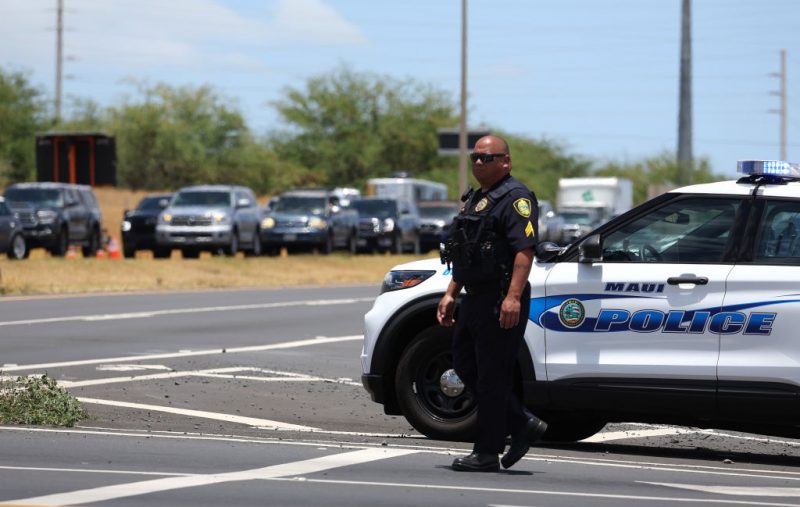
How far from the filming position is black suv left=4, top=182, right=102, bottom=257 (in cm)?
3922

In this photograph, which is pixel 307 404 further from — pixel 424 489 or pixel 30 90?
pixel 30 90

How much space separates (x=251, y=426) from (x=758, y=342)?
3.82 metres

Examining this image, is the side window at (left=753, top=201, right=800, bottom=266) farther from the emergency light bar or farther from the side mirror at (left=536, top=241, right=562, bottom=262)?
the side mirror at (left=536, top=241, right=562, bottom=262)

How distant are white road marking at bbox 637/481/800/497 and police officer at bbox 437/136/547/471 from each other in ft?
2.72

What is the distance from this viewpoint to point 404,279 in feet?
36.0

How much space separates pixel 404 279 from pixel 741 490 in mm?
2934

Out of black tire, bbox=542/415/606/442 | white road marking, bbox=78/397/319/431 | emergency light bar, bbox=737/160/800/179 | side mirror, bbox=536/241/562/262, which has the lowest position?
white road marking, bbox=78/397/319/431

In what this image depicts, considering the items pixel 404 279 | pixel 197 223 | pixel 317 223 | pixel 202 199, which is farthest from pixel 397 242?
pixel 404 279

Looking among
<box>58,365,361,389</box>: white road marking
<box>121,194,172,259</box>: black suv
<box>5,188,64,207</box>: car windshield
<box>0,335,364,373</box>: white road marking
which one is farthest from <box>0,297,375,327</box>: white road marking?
<box>121,194,172,259</box>: black suv

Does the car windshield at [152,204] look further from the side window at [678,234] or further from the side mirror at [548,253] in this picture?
the side window at [678,234]

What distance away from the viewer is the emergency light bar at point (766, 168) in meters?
10.1

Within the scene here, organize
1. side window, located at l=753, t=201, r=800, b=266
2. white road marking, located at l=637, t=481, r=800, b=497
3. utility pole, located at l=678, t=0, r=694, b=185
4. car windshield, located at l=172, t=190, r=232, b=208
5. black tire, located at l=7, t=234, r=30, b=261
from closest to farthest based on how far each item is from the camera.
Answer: white road marking, located at l=637, t=481, r=800, b=497
side window, located at l=753, t=201, r=800, b=266
black tire, located at l=7, t=234, r=30, b=261
car windshield, located at l=172, t=190, r=232, b=208
utility pole, located at l=678, t=0, r=694, b=185

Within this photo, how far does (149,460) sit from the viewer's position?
952 cm

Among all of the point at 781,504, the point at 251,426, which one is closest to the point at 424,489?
the point at 781,504
